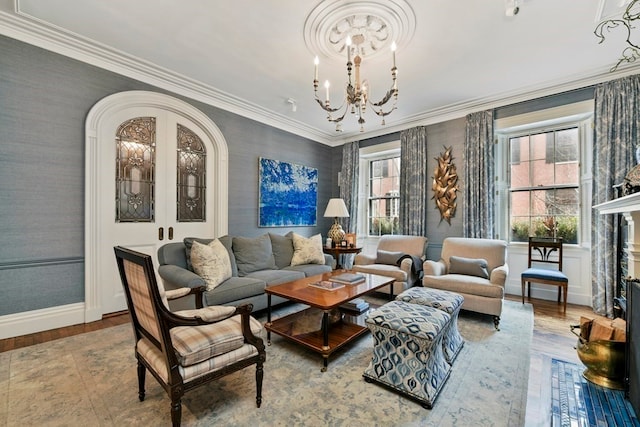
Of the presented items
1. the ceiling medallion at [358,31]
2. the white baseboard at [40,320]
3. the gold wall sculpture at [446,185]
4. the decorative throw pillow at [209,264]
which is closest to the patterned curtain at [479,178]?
the gold wall sculpture at [446,185]

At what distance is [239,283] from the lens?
2.92m

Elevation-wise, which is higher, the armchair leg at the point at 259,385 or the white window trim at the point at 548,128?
the white window trim at the point at 548,128

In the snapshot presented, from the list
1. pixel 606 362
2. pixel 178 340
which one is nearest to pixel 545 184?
pixel 606 362

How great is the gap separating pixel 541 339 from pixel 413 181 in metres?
2.87

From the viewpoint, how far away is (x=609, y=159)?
127 inches

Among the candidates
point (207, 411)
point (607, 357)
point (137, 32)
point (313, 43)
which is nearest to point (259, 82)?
point (313, 43)

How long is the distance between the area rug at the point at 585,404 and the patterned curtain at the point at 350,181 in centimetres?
409

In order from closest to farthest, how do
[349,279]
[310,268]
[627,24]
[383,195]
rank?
1. [627,24]
2. [349,279]
3. [310,268]
4. [383,195]

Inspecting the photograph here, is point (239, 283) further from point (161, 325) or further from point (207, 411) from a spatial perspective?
point (161, 325)

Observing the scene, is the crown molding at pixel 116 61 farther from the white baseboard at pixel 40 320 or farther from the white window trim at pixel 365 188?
the white baseboard at pixel 40 320

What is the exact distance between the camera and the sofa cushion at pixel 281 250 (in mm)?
3940

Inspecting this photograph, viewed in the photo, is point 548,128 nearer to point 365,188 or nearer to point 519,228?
point 519,228

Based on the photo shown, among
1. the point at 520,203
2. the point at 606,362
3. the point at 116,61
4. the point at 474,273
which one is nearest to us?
the point at 606,362

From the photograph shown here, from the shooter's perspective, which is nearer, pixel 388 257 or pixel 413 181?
pixel 388 257
